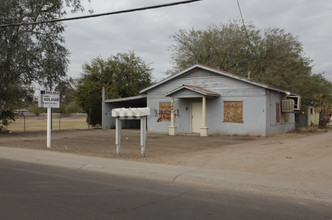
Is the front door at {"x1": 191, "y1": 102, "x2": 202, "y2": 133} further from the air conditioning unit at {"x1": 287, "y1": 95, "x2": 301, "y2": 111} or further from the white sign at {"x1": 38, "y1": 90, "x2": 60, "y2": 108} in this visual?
the white sign at {"x1": 38, "y1": 90, "x2": 60, "y2": 108}

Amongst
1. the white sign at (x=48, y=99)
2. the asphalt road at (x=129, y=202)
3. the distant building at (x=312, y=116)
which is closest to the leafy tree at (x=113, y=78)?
the distant building at (x=312, y=116)

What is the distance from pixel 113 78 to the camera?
41.1 metres

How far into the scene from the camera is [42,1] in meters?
22.2

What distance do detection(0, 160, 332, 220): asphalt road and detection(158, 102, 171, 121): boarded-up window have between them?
1532cm

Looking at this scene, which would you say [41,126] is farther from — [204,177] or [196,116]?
[204,177]

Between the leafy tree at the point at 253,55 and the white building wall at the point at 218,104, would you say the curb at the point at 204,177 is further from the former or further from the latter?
the leafy tree at the point at 253,55

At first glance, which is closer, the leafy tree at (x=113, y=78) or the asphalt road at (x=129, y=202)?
the asphalt road at (x=129, y=202)

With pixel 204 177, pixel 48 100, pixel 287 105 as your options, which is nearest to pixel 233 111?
pixel 287 105

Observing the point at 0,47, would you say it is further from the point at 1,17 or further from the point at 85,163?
the point at 85,163

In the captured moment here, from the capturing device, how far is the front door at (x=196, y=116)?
22016 millimetres

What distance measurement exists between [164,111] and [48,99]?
1097 centimetres

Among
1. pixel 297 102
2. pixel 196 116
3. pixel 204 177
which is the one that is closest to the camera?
pixel 204 177

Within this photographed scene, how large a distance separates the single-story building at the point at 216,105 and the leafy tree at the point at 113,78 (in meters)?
16.8

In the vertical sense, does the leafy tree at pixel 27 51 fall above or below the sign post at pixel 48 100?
above
